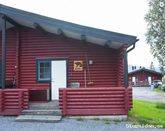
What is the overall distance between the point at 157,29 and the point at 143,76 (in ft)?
112

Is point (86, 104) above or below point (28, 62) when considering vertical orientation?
below

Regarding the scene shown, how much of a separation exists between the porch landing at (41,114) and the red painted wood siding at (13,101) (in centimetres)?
30

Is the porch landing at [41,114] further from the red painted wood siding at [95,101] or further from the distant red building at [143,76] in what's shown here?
the distant red building at [143,76]

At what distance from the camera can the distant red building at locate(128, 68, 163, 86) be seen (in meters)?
54.6

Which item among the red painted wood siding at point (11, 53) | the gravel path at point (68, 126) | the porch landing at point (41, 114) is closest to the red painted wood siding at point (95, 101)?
the porch landing at point (41, 114)

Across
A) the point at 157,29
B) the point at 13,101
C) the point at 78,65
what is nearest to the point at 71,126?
the point at 13,101

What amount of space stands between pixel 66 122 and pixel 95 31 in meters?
3.30

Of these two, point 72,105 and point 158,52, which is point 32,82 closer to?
point 72,105

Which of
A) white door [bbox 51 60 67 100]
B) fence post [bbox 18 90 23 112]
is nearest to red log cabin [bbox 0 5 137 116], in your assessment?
white door [bbox 51 60 67 100]

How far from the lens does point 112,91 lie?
1052 centimetres

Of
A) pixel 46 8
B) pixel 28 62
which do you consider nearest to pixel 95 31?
pixel 28 62

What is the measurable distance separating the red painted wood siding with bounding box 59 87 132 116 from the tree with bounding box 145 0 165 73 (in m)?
11.9

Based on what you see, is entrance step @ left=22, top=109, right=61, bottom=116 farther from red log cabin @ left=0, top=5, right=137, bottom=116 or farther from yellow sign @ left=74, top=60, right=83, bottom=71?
yellow sign @ left=74, top=60, right=83, bottom=71

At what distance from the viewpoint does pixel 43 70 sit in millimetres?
13586
